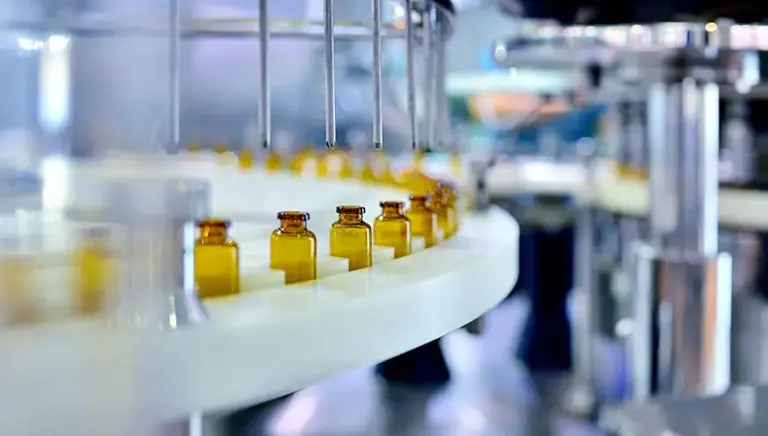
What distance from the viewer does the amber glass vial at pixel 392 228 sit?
871 millimetres

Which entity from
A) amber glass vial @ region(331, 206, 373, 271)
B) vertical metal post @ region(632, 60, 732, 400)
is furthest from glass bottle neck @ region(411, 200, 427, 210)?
vertical metal post @ region(632, 60, 732, 400)

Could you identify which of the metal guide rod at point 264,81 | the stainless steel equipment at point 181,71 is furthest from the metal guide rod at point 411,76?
the metal guide rod at point 264,81

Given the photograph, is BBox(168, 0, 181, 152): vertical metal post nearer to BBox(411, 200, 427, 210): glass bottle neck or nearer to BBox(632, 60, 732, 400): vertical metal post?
BBox(411, 200, 427, 210): glass bottle neck

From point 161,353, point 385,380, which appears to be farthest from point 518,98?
point 161,353

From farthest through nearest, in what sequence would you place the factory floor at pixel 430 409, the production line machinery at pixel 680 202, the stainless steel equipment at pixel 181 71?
the factory floor at pixel 430 409
the production line machinery at pixel 680 202
the stainless steel equipment at pixel 181 71

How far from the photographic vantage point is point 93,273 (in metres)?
0.47

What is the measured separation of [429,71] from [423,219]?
0.20m

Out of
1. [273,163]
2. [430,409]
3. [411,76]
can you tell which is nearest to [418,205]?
[411,76]

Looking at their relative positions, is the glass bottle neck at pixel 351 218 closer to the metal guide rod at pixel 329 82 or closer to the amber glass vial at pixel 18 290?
the metal guide rod at pixel 329 82

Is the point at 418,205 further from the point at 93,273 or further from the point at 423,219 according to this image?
the point at 93,273

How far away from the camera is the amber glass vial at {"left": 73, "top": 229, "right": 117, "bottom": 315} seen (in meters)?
0.47

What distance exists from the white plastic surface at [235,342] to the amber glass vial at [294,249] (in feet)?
0.06

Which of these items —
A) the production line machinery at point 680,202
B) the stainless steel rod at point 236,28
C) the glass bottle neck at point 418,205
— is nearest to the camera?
the glass bottle neck at point 418,205

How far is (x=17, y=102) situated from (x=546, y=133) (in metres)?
2.52
